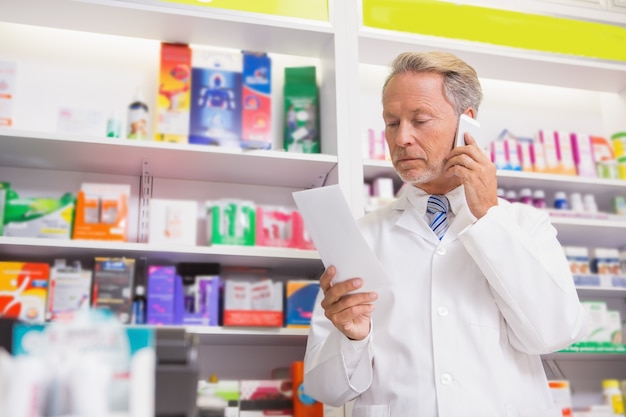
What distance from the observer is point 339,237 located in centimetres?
143

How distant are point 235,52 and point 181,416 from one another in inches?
90.8

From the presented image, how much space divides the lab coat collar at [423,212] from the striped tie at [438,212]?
2cm

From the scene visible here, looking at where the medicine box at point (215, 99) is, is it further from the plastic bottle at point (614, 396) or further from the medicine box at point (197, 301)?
the plastic bottle at point (614, 396)

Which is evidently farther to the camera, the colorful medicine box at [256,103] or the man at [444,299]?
the colorful medicine box at [256,103]

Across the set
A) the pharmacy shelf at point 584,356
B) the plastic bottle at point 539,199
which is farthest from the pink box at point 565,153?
the pharmacy shelf at point 584,356

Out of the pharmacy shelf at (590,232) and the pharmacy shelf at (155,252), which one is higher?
the pharmacy shelf at (590,232)

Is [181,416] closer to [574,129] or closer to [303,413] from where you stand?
[303,413]

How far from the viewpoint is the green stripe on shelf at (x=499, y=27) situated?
9.00ft

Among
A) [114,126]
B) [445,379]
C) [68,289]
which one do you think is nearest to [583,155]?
[445,379]

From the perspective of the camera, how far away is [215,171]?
2600 millimetres

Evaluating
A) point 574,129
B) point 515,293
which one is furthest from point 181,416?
point 574,129

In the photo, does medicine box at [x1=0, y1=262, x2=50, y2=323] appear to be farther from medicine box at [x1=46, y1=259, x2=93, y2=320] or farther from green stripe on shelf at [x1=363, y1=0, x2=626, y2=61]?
green stripe on shelf at [x1=363, y1=0, x2=626, y2=61]

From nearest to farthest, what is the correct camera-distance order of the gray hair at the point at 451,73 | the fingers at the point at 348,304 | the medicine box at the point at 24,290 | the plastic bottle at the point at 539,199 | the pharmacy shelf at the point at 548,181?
the fingers at the point at 348,304
the gray hair at the point at 451,73
the medicine box at the point at 24,290
the pharmacy shelf at the point at 548,181
the plastic bottle at the point at 539,199

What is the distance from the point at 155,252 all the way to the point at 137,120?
517mm
